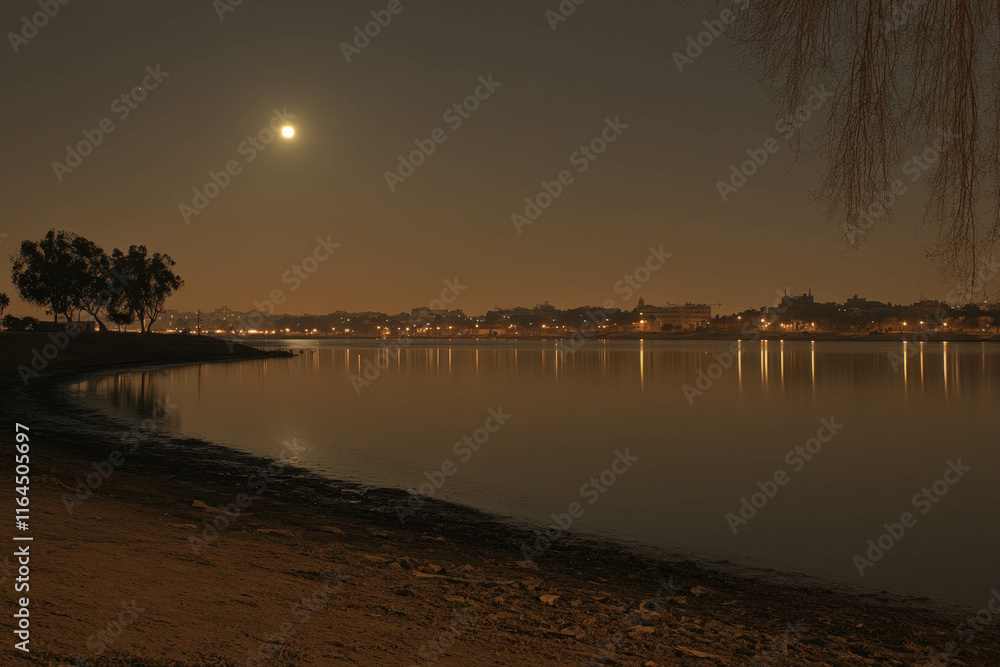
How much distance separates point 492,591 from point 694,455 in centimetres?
1315

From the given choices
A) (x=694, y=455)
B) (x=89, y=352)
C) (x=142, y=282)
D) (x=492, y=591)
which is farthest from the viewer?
(x=142, y=282)

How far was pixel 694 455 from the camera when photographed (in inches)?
757

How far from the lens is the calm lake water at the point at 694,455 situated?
36.6 ft

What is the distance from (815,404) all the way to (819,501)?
1984 cm

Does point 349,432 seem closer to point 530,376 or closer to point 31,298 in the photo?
point 530,376

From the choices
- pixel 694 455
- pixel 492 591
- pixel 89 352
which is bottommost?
pixel 694 455

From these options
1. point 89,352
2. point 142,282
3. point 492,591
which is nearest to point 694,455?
point 492,591

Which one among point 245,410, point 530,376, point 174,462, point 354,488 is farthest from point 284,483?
point 530,376

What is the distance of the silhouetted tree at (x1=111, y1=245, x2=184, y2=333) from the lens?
8650cm

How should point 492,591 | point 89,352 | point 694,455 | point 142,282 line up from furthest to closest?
point 142,282, point 89,352, point 694,455, point 492,591

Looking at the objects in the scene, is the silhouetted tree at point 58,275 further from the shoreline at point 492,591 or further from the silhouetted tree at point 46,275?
the shoreline at point 492,591

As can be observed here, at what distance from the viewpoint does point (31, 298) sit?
6756cm

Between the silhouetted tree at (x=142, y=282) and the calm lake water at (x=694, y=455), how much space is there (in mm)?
50487

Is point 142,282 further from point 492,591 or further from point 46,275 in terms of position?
point 492,591
